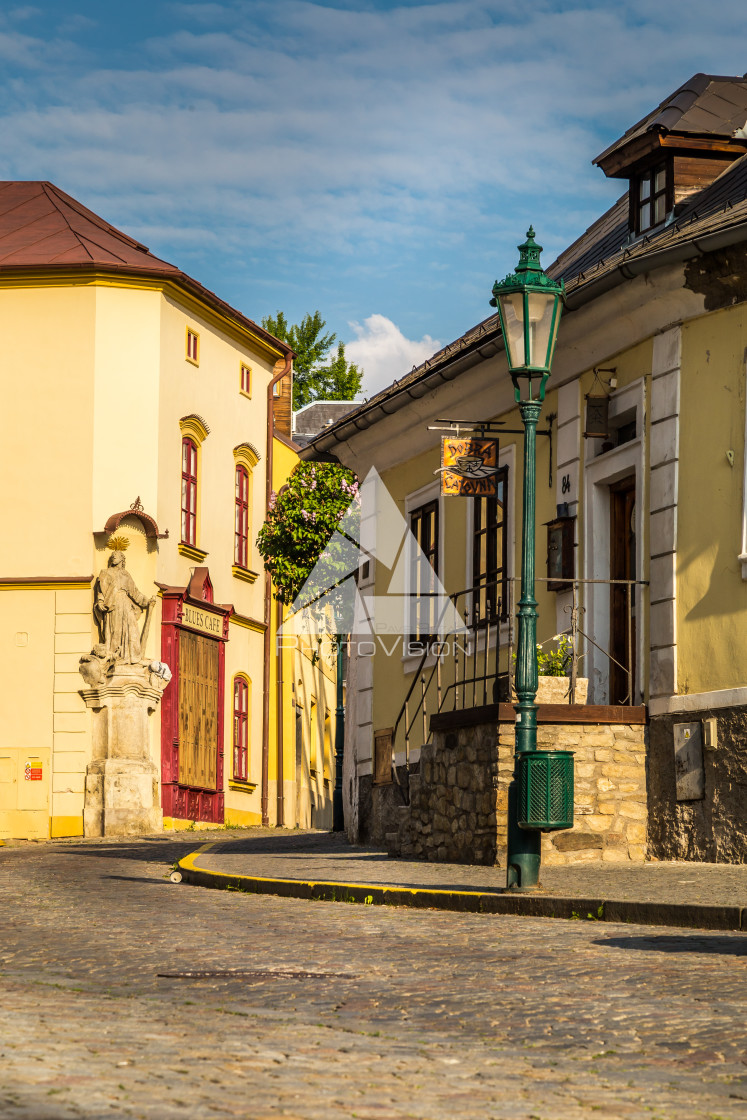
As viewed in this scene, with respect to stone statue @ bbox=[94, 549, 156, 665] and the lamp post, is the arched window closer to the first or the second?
stone statue @ bbox=[94, 549, 156, 665]

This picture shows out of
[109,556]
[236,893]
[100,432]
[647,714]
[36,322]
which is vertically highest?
[36,322]

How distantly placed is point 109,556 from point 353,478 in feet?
13.9

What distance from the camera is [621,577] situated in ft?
51.4

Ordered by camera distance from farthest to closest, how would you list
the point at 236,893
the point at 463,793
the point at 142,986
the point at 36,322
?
1. the point at 36,322
2. the point at 463,793
3. the point at 236,893
4. the point at 142,986

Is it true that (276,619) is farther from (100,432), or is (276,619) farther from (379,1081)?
(379,1081)

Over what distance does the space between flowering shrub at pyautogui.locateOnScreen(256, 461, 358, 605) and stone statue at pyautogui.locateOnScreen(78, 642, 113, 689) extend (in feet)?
9.82

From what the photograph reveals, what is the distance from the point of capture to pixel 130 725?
2692 centimetres

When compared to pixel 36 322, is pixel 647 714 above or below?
below

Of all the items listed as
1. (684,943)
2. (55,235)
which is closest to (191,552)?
(55,235)

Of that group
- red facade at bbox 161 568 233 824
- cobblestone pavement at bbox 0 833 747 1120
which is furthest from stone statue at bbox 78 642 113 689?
cobblestone pavement at bbox 0 833 747 1120

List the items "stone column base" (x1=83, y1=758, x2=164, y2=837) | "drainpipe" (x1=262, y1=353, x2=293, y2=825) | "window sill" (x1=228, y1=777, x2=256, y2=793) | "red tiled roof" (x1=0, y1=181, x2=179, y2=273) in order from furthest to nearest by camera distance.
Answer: "drainpipe" (x1=262, y1=353, x2=293, y2=825), "window sill" (x1=228, y1=777, x2=256, y2=793), "red tiled roof" (x1=0, y1=181, x2=179, y2=273), "stone column base" (x1=83, y1=758, x2=164, y2=837)

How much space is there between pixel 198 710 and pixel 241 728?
2502 mm

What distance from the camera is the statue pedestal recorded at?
2645 centimetres

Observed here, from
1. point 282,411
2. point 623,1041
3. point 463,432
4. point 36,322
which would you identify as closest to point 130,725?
point 36,322
